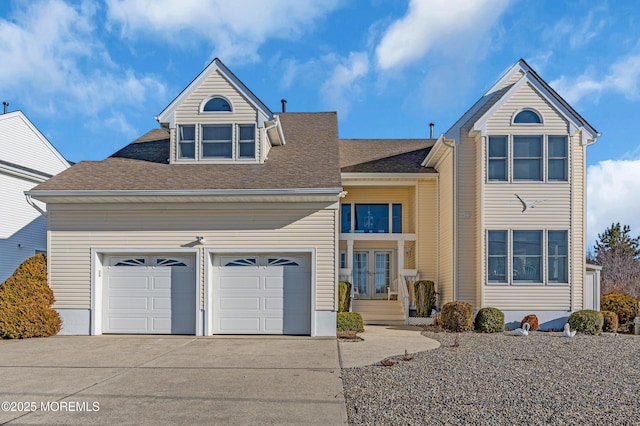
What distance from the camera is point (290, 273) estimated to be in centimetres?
1470

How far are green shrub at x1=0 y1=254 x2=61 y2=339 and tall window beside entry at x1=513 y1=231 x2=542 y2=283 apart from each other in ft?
41.4

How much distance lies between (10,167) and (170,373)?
14.4 m

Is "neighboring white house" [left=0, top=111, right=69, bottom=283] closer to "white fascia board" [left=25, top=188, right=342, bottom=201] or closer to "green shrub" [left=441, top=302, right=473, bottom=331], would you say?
"white fascia board" [left=25, top=188, right=342, bottom=201]

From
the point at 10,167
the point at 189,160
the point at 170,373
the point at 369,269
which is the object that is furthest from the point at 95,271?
the point at 369,269

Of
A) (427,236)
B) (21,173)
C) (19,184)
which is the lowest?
(427,236)

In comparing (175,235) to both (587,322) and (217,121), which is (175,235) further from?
(587,322)

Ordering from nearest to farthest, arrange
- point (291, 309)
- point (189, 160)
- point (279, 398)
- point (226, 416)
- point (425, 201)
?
point (226, 416)
point (279, 398)
point (291, 309)
point (189, 160)
point (425, 201)

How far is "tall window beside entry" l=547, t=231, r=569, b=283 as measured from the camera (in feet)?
53.8

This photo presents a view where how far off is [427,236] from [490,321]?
477 centimetres

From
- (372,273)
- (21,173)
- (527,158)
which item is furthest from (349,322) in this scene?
(21,173)

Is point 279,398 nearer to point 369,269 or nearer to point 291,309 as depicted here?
point 291,309

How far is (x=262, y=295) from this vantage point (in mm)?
14680

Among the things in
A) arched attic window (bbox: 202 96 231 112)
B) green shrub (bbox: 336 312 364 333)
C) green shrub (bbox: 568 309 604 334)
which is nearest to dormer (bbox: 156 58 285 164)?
arched attic window (bbox: 202 96 231 112)

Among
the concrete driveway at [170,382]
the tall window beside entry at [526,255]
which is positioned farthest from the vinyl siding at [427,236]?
the concrete driveway at [170,382]
